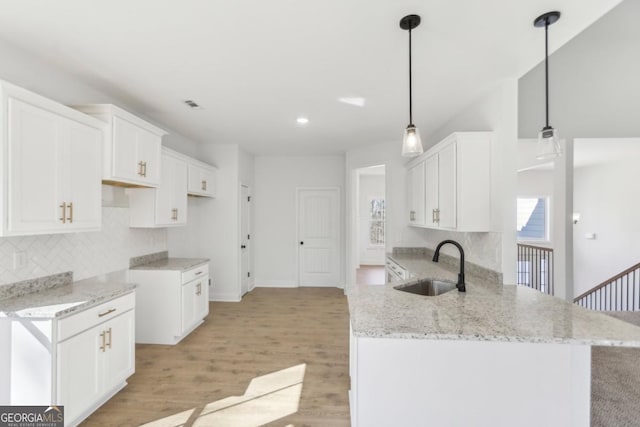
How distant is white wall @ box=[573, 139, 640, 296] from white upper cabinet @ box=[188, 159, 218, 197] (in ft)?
26.0

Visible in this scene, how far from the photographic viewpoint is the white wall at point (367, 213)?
9.12 meters

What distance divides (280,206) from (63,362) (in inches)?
174

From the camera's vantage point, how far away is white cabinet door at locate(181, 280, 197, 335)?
347cm

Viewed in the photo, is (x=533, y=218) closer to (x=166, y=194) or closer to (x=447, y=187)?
(x=447, y=187)

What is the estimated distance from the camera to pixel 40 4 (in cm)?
172

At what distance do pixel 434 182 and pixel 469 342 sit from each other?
209cm

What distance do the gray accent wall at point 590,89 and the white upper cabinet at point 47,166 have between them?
5261mm

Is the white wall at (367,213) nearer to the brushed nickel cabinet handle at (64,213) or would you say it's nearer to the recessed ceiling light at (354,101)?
the recessed ceiling light at (354,101)

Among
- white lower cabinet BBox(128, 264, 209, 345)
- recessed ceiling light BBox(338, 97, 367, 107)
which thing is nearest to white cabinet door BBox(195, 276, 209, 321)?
white lower cabinet BBox(128, 264, 209, 345)

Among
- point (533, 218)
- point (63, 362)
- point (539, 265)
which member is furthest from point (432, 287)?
point (533, 218)

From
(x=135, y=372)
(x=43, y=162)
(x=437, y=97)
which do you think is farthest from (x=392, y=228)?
(x=43, y=162)

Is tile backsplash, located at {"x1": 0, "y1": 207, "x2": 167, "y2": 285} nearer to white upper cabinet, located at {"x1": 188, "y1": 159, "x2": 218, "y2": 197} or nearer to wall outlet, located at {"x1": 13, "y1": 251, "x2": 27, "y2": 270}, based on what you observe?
wall outlet, located at {"x1": 13, "y1": 251, "x2": 27, "y2": 270}

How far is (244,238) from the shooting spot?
548cm

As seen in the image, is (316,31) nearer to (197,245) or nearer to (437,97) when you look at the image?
(437,97)
